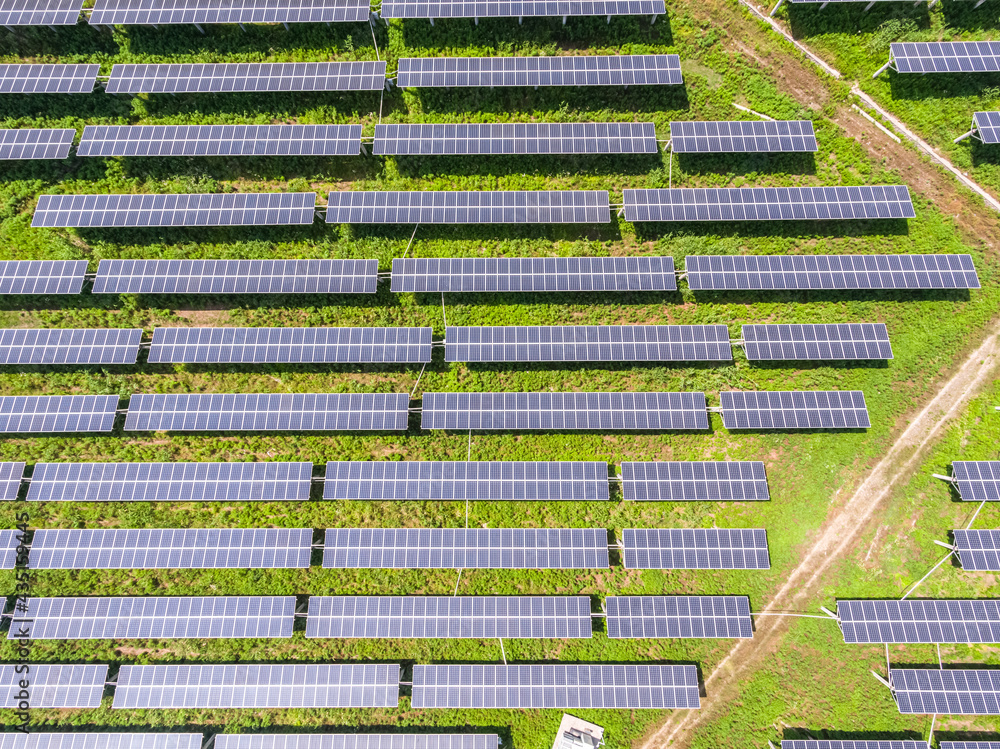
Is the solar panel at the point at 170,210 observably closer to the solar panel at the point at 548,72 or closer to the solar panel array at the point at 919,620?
the solar panel at the point at 548,72

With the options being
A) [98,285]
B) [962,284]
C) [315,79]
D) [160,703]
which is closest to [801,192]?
[962,284]

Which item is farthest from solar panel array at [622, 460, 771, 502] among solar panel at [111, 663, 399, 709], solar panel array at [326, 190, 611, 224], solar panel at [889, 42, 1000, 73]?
solar panel at [889, 42, 1000, 73]

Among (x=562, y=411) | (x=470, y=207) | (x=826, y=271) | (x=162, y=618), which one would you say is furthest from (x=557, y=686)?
(x=826, y=271)

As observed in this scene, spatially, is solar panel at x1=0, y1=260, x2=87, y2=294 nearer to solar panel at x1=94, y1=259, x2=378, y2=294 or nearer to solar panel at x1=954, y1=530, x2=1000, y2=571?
solar panel at x1=94, y1=259, x2=378, y2=294

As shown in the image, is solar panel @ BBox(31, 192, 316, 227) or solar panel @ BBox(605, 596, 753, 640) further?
A: solar panel @ BBox(31, 192, 316, 227)

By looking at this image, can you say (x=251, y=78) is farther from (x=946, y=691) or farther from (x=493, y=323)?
(x=946, y=691)

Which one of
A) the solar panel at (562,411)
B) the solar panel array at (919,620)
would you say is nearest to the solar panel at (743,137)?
the solar panel at (562,411)

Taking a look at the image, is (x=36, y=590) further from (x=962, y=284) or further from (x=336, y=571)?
(x=962, y=284)
